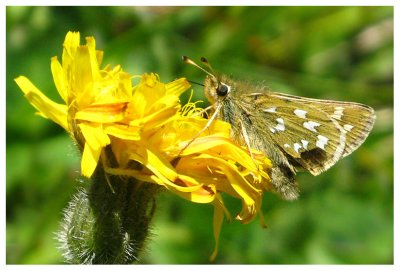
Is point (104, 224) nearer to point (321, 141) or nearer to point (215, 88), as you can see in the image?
point (215, 88)

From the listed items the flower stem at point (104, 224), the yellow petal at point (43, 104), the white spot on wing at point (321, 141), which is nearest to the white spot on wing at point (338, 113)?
the white spot on wing at point (321, 141)

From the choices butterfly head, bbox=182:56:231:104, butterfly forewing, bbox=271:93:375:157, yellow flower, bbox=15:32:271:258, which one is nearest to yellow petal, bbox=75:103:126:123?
yellow flower, bbox=15:32:271:258

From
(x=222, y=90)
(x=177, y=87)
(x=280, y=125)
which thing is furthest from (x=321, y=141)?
(x=177, y=87)

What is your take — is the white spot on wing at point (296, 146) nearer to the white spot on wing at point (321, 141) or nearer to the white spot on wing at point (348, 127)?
the white spot on wing at point (321, 141)

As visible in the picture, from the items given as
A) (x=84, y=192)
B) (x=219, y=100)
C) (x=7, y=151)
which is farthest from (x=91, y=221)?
(x=7, y=151)

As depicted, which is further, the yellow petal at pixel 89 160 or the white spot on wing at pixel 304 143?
the white spot on wing at pixel 304 143

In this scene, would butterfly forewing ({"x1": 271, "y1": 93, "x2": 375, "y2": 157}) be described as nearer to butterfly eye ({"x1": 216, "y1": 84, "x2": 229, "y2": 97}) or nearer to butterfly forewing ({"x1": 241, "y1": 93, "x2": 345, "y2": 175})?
butterfly forewing ({"x1": 241, "y1": 93, "x2": 345, "y2": 175})
